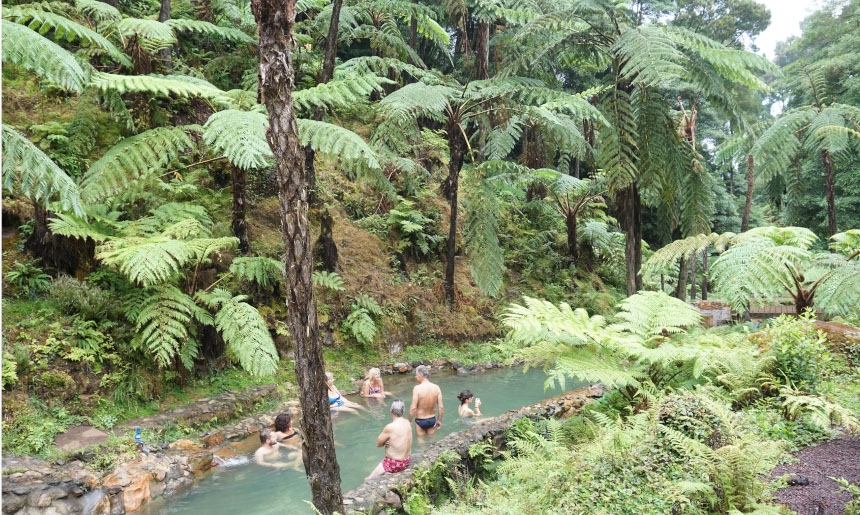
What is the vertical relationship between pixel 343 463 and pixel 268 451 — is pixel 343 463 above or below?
below

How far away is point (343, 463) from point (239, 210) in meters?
3.67

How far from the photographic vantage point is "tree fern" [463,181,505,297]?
8.48 m

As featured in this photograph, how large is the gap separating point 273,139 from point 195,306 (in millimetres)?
3306

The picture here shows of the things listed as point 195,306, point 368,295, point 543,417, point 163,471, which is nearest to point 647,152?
point 543,417

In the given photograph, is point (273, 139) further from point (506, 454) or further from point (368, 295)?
point (368, 295)

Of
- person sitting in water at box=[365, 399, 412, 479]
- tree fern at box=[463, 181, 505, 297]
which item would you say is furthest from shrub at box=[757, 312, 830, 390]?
tree fern at box=[463, 181, 505, 297]

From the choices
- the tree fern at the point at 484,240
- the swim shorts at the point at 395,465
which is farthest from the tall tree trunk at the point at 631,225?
the swim shorts at the point at 395,465

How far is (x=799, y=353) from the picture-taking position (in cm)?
420

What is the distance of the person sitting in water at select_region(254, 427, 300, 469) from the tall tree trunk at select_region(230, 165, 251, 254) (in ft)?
9.00

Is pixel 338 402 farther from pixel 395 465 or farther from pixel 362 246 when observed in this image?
pixel 362 246

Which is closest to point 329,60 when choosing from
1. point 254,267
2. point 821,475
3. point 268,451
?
point 254,267

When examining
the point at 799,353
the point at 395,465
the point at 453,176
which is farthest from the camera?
the point at 453,176

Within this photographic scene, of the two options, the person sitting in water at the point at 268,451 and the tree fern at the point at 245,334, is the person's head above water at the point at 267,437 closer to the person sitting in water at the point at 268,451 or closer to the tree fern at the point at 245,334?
the person sitting in water at the point at 268,451

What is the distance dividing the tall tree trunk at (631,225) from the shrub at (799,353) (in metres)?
2.16
